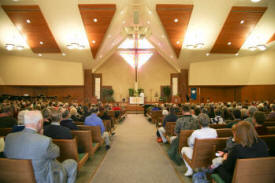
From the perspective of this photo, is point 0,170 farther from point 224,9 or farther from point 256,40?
point 256,40

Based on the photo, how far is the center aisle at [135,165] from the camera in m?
2.76

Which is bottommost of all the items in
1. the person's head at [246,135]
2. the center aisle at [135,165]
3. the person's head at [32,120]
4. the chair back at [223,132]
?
the center aisle at [135,165]

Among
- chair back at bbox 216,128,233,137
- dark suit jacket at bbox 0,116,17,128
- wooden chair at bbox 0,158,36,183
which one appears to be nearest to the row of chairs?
wooden chair at bbox 0,158,36,183

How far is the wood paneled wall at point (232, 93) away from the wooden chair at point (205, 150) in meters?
11.2

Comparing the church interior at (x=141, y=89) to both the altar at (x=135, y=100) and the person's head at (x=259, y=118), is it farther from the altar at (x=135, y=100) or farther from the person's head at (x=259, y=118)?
the altar at (x=135, y=100)

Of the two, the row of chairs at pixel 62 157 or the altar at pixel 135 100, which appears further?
the altar at pixel 135 100

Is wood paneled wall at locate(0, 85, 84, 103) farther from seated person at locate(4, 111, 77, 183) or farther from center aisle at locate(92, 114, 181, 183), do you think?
seated person at locate(4, 111, 77, 183)

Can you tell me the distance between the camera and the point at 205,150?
2469mm

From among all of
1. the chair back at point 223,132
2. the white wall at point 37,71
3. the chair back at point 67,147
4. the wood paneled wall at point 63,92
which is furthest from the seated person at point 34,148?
the wood paneled wall at point 63,92

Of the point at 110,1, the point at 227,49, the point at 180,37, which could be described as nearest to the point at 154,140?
the point at 110,1

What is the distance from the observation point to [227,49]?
11.0m

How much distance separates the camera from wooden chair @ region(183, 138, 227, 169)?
2414 mm

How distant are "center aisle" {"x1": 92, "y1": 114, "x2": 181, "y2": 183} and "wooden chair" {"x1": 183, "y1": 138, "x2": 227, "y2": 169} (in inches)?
18.5

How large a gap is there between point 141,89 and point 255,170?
47.0ft
